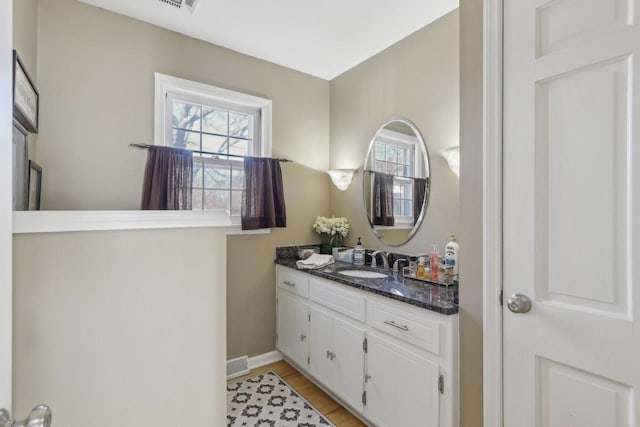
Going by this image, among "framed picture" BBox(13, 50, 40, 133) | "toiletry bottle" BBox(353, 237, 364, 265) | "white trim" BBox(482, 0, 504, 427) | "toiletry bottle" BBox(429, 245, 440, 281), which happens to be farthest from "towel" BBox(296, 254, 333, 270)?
"framed picture" BBox(13, 50, 40, 133)

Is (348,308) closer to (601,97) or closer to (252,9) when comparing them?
(601,97)

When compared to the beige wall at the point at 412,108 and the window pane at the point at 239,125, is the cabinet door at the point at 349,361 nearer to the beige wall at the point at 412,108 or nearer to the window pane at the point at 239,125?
the beige wall at the point at 412,108

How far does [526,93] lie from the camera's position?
3.75ft

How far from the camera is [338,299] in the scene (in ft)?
6.78

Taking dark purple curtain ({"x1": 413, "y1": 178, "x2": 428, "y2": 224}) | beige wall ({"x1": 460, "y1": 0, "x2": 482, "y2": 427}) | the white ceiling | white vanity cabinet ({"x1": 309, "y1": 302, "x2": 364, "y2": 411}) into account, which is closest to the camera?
beige wall ({"x1": 460, "y1": 0, "x2": 482, "y2": 427})

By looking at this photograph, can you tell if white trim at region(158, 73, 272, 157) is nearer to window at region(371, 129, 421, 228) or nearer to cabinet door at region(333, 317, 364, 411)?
window at region(371, 129, 421, 228)

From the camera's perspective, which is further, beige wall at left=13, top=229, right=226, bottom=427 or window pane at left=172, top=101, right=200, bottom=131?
window pane at left=172, top=101, right=200, bottom=131

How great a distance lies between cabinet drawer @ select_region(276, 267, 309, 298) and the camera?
242cm

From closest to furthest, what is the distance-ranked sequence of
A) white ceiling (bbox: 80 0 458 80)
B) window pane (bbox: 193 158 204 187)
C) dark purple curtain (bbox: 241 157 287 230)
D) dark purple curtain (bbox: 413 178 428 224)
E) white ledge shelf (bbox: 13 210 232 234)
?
white ledge shelf (bbox: 13 210 232 234), white ceiling (bbox: 80 0 458 80), dark purple curtain (bbox: 413 178 428 224), window pane (bbox: 193 158 204 187), dark purple curtain (bbox: 241 157 287 230)

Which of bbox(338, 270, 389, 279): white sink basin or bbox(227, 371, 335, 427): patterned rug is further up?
bbox(338, 270, 389, 279): white sink basin

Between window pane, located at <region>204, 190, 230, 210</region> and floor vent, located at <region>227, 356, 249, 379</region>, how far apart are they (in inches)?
50.0

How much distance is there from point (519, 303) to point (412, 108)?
1.64m

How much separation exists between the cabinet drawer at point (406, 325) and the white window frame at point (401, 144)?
2.58 feet

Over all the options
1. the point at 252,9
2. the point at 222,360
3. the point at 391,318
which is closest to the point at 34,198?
the point at 222,360
